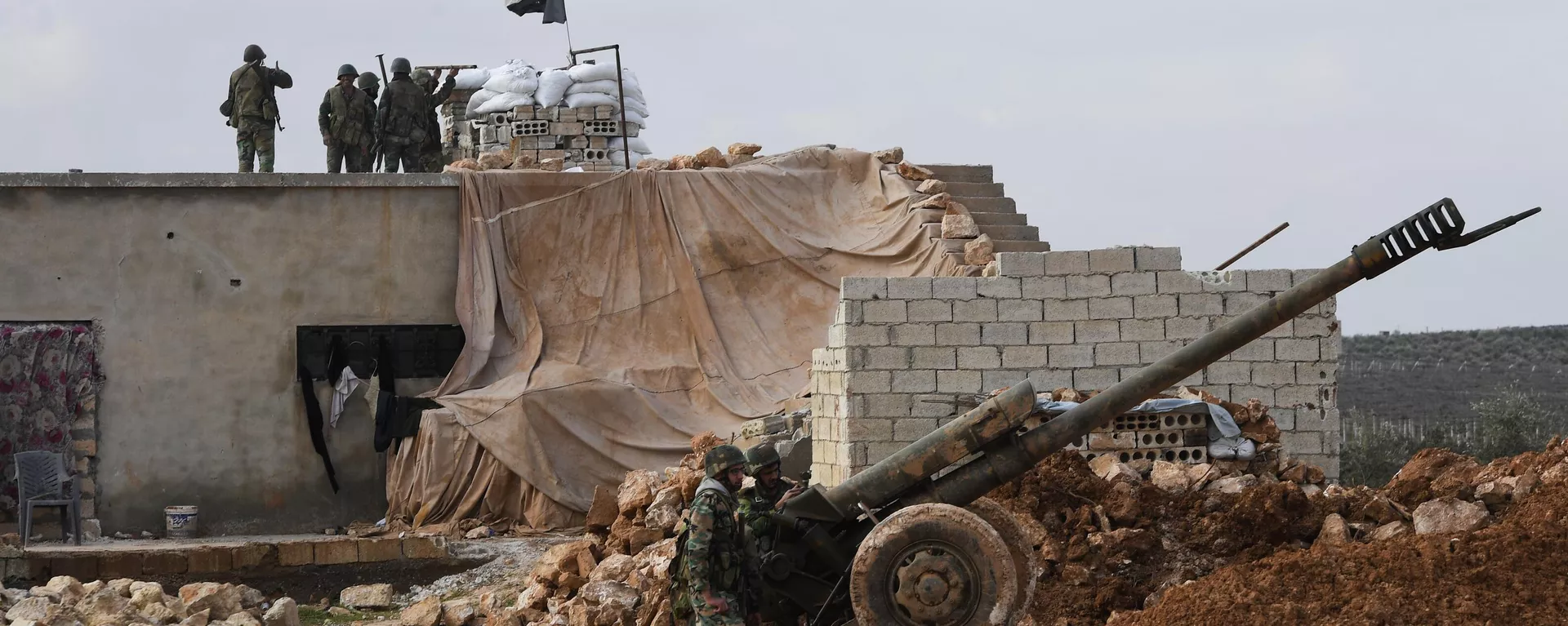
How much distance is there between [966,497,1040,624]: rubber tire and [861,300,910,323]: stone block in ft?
9.46

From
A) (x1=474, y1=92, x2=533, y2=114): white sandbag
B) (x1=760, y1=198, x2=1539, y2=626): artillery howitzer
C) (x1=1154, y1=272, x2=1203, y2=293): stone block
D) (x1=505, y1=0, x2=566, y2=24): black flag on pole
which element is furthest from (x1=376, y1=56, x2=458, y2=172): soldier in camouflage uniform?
(x1=760, y1=198, x2=1539, y2=626): artillery howitzer

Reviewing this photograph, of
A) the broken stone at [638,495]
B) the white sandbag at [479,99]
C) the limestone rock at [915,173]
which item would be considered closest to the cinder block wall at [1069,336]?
the broken stone at [638,495]

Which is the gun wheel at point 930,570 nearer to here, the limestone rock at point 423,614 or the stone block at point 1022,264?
the stone block at point 1022,264

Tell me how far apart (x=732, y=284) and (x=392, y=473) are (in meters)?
3.67

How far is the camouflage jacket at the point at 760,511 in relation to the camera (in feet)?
26.7

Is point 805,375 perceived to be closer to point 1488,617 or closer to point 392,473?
point 392,473

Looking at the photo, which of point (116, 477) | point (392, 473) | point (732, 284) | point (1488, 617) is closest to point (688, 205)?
point (732, 284)

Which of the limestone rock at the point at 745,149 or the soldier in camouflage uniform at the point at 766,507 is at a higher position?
the limestone rock at the point at 745,149

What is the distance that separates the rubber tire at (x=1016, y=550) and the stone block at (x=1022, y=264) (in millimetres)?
3070

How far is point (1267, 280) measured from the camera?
11016 mm

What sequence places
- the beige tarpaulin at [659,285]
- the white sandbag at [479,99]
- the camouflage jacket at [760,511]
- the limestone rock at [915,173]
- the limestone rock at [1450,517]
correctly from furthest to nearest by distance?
the white sandbag at [479,99] < the limestone rock at [915,173] < the beige tarpaulin at [659,285] < the limestone rock at [1450,517] < the camouflage jacket at [760,511]

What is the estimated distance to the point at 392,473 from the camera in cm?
1633

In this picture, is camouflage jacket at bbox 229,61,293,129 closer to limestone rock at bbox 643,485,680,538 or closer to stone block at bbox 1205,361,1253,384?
limestone rock at bbox 643,485,680,538

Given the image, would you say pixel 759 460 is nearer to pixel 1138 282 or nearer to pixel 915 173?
pixel 1138 282
